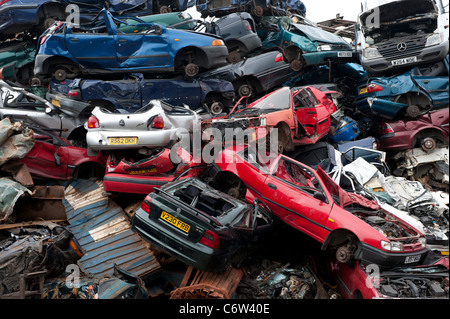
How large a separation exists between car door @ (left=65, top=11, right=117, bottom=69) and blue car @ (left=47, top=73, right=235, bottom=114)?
640 millimetres

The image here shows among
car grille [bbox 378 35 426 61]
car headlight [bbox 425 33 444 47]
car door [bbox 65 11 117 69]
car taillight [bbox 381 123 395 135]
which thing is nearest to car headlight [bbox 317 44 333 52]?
car grille [bbox 378 35 426 61]

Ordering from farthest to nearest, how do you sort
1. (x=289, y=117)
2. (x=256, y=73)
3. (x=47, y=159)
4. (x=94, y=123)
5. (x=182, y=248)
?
(x=256, y=73) → (x=289, y=117) → (x=47, y=159) → (x=94, y=123) → (x=182, y=248)

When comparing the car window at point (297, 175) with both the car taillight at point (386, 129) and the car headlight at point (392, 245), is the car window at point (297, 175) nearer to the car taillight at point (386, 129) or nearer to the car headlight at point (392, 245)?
the car headlight at point (392, 245)

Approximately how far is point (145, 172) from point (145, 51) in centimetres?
398

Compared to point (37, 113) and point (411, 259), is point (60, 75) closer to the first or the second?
point (37, 113)

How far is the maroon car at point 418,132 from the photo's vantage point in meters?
10.2

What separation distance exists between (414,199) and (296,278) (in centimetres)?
351

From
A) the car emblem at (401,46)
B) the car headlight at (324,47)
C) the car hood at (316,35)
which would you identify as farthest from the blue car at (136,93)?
the car emblem at (401,46)

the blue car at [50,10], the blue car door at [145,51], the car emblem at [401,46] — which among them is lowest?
the car emblem at [401,46]

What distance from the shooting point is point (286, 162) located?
25.3 feet

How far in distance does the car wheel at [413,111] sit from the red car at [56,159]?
7.19m

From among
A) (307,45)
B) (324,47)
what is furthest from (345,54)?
(307,45)

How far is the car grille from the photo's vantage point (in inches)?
438

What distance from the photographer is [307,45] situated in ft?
40.5
